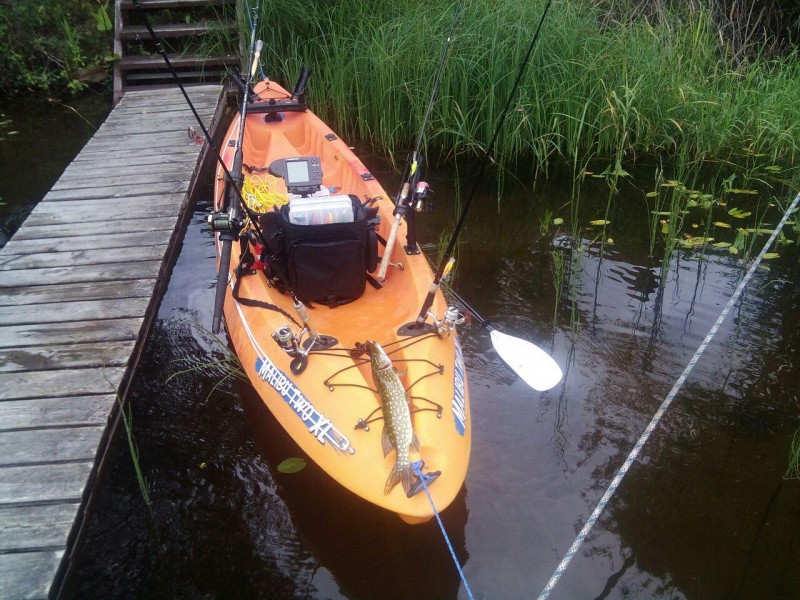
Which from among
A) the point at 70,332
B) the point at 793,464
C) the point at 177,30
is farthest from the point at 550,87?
the point at 70,332

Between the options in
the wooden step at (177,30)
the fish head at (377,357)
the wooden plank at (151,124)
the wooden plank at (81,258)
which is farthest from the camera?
the wooden step at (177,30)

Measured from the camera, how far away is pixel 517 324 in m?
3.94

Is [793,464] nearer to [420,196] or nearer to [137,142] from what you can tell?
[420,196]

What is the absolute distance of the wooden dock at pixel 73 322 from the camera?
2.44 meters

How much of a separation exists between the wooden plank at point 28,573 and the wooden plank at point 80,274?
1.90m

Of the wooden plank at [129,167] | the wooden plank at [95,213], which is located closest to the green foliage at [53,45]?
the wooden plank at [129,167]

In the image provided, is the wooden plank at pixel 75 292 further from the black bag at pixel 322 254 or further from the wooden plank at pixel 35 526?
the wooden plank at pixel 35 526

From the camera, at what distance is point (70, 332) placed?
3.39m

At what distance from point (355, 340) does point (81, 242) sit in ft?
7.17

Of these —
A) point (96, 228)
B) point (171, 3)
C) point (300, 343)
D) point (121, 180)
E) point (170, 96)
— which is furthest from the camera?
point (171, 3)

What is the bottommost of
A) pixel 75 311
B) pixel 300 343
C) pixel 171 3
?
pixel 75 311

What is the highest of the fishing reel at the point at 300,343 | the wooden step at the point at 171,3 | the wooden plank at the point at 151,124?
the wooden step at the point at 171,3

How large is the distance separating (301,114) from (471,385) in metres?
3.01

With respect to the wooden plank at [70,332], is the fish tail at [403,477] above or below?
above
